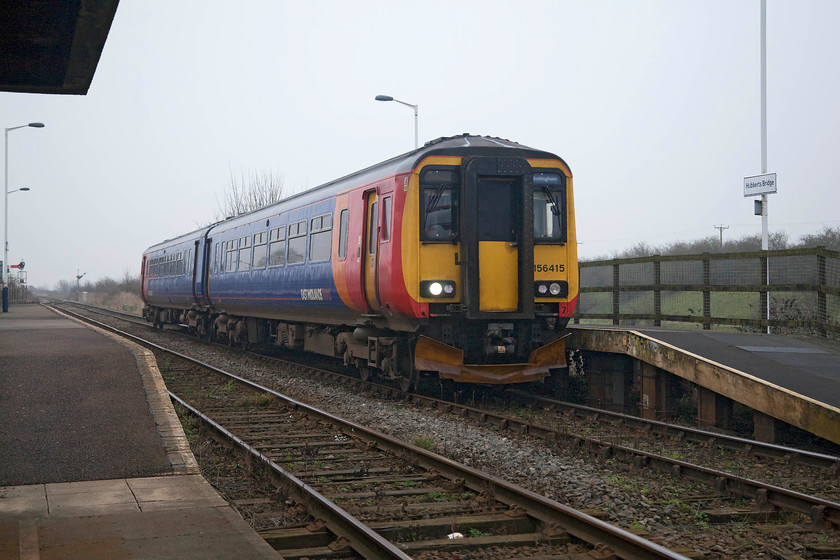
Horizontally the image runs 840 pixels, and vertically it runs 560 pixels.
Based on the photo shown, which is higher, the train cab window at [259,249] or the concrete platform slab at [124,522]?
the train cab window at [259,249]

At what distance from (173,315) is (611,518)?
26320 mm

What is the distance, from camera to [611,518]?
549cm

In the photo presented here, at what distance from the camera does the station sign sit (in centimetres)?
1574

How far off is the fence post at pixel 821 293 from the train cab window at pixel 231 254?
12700mm

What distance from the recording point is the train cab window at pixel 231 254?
782 inches

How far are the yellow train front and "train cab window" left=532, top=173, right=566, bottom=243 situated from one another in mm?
13

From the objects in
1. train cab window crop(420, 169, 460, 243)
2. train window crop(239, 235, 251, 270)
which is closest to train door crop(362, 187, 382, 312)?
train cab window crop(420, 169, 460, 243)

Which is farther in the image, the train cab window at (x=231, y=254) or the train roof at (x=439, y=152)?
the train cab window at (x=231, y=254)

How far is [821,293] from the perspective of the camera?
11.4 metres

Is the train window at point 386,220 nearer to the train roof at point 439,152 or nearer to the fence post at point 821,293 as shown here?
the train roof at point 439,152

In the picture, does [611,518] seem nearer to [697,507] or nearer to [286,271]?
[697,507]

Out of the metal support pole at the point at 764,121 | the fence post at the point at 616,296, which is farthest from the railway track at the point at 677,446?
the metal support pole at the point at 764,121

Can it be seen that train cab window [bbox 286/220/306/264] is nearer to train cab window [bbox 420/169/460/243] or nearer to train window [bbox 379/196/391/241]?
train window [bbox 379/196/391/241]

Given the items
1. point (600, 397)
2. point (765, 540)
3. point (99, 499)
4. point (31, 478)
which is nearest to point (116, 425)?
point (31, 478)
